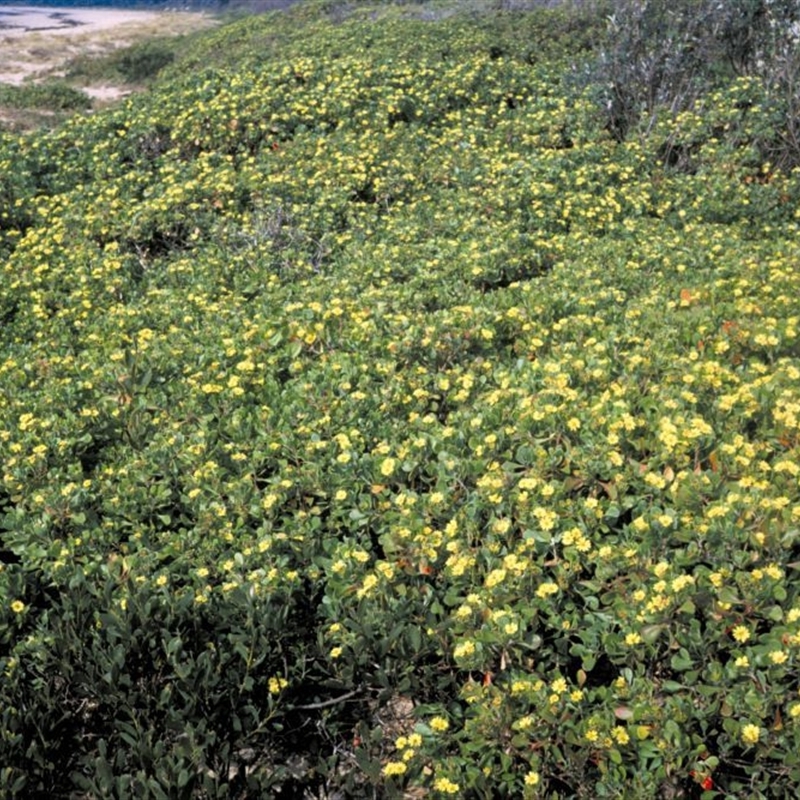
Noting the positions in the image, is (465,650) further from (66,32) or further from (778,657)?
(66,32)

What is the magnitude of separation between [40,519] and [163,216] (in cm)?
463

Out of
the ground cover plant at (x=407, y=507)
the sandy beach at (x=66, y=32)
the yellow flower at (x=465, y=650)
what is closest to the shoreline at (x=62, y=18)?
the sandy beach at (x=66, y=32)

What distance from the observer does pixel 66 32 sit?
31.0m

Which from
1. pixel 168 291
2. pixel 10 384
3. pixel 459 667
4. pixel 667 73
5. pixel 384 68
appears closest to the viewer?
pixel 459 667

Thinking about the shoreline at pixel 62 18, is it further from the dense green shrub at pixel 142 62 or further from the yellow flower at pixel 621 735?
the yellow flower at pixel 621 735

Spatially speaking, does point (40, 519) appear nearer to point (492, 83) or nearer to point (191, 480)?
point (191, 480)

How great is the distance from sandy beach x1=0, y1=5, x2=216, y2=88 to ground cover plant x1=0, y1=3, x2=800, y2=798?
1629cm

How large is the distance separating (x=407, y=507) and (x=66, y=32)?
3120cm

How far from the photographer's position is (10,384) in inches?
225

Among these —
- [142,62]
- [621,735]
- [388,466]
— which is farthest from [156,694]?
[142,62]

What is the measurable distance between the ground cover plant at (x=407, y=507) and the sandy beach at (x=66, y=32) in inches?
641

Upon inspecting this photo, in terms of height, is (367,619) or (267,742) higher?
(367,619)

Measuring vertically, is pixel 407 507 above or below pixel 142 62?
below

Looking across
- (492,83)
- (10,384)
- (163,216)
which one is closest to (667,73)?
(492,83)
